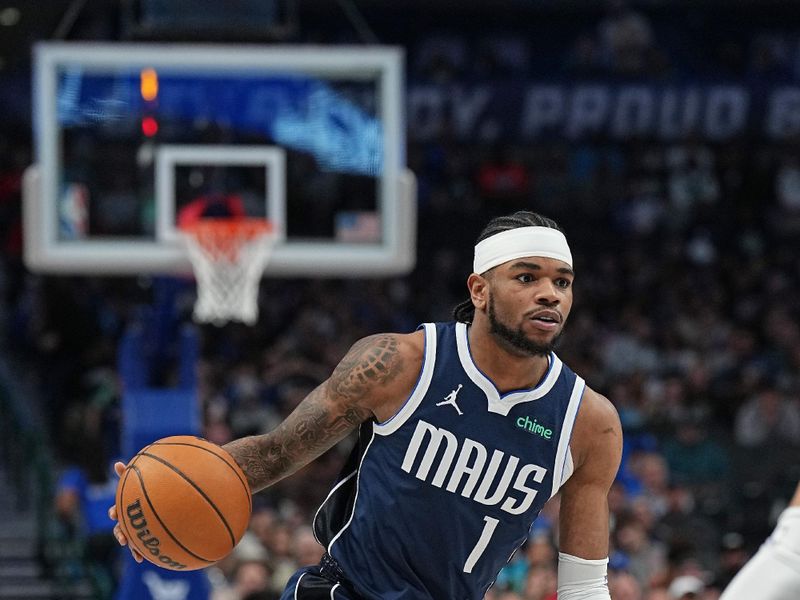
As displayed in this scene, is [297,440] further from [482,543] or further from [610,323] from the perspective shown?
[610,323]

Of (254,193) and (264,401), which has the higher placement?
(254,193)

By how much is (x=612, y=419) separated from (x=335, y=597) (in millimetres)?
1022

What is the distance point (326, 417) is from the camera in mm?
4566

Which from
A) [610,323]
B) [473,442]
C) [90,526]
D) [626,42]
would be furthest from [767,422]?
[473,442]

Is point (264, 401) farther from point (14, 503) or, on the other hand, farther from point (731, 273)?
point (731, 273)

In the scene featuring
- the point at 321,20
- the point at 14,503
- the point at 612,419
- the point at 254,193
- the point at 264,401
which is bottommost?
the point at 14,503

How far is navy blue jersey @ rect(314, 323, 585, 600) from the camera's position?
446cm

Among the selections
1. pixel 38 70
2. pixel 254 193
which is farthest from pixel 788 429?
A: pixel 38 70

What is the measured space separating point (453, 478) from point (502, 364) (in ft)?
1.25

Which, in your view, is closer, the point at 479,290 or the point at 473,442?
the point at 473,442

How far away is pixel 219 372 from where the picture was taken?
46.8ft

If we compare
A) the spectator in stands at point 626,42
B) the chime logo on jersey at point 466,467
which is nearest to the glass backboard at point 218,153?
the chime logo on jersey at point 466,467

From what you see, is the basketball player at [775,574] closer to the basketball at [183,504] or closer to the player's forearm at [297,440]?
the player's forearm at [297,440]

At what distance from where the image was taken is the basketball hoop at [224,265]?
9445 mm
